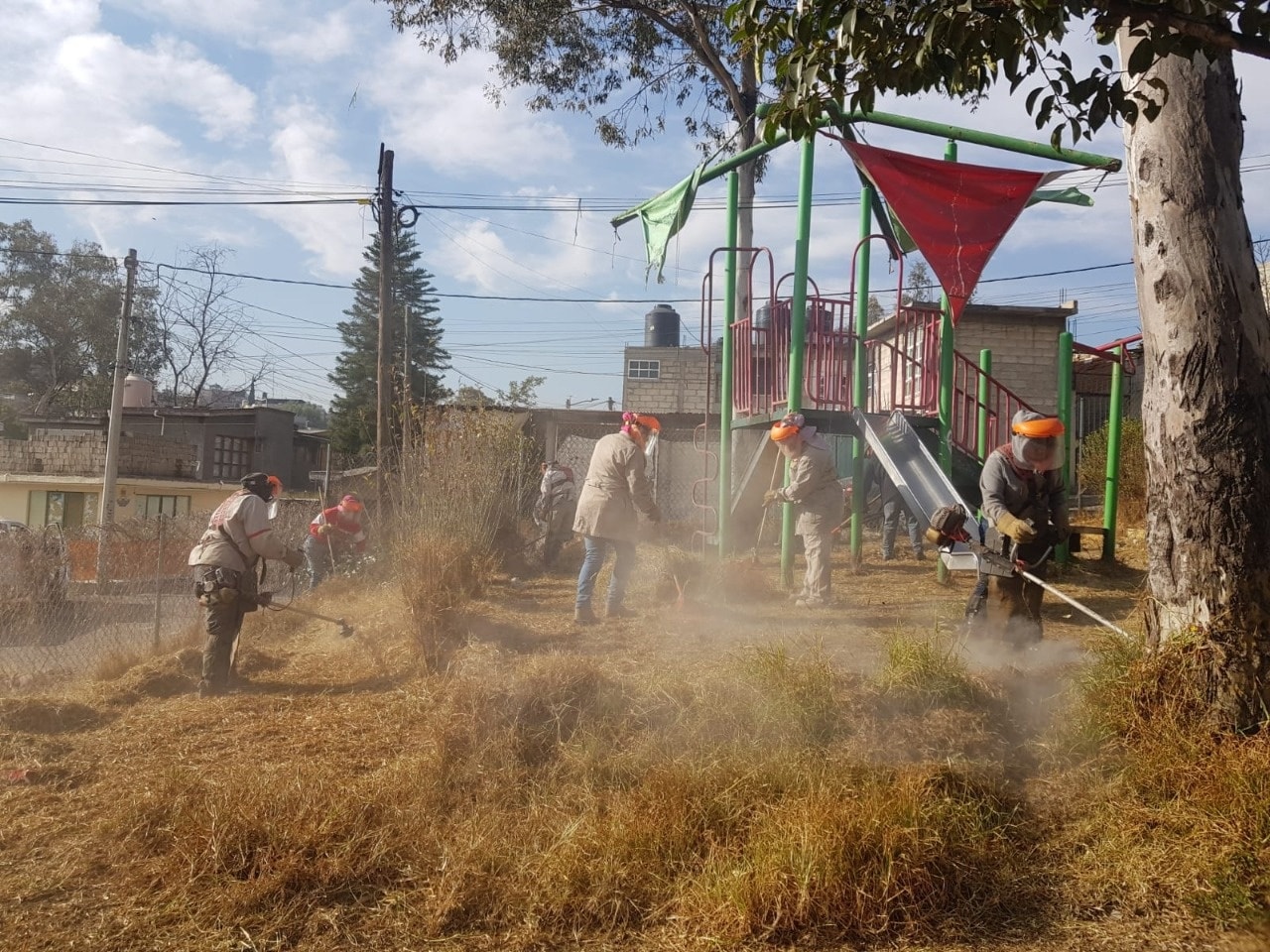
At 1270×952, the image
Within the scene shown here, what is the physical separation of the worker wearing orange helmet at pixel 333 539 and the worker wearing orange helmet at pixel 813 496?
6.00 m

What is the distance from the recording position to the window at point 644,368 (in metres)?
39.9

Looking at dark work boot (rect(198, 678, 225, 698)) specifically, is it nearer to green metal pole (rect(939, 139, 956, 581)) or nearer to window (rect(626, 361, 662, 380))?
green metal pole (rect(939, 139, 956, 581))

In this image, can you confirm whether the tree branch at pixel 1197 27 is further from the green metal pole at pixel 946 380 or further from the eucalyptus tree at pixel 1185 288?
the green metal pole at pixel 946 380

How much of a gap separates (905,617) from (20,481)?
32310 mm

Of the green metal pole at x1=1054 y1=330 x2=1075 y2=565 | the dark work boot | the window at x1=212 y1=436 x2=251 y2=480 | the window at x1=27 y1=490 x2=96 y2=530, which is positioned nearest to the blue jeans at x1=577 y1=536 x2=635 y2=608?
the dark work boot

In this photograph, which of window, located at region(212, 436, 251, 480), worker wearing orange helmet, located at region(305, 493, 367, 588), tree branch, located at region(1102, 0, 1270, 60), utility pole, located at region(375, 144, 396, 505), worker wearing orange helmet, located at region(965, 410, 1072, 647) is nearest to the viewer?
tree branch, located at region(1102, 0, 1270, 60)

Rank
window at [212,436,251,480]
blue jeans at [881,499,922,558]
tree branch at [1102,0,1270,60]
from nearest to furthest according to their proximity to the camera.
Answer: tree branch at [1102,0,1270,60] < blue jeans at [881,499,922,558] < window at [212,436,251,480]

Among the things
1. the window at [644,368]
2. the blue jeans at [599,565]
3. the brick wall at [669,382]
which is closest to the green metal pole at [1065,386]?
the blue jeans at [599,565]

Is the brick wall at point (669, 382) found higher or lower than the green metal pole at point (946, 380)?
higher

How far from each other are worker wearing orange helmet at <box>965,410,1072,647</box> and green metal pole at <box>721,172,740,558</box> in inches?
132

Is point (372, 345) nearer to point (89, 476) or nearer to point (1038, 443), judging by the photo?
point (89, 476)

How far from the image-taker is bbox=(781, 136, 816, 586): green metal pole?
8.31m

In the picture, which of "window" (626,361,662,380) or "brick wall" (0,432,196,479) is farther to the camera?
"window" (626,361,662,380)

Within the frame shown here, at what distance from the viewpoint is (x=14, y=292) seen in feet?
153
